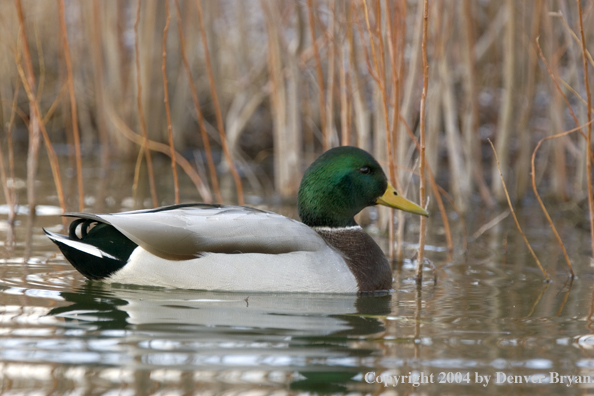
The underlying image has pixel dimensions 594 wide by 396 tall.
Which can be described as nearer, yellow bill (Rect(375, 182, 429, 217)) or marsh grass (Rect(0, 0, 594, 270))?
yellow bill (Rect(375, 182, 429, 217))

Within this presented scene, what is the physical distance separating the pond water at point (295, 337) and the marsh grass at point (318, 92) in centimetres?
63

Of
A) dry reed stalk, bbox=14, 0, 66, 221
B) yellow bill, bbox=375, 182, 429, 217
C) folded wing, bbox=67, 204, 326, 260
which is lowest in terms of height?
folded wing, bbox=67, 204, 326, 260

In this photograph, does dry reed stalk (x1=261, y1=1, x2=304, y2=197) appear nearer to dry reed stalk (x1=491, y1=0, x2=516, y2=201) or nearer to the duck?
dry reed stalk (x1=491, y1=0, x2=516, y2=201)

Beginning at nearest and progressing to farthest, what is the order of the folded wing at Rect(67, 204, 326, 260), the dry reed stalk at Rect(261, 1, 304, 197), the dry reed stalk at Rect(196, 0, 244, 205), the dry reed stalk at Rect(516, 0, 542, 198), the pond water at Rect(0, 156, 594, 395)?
the pond water at Rect(0, 156, 594, 395)
the folded wing at Rect(67, 204, 326, 260)
the dry reed stalk at Rect(196, 0, 244, 205)
the dry reed stalk at Rect(261, 1, 304, 197)
the dry reed stalk at Rect(516, 0, 542, 198)

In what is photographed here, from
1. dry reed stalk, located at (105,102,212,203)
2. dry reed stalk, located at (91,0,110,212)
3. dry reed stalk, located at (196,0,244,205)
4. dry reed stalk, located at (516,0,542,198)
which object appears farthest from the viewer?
dry reed stalk, located at (91,0,110,212)

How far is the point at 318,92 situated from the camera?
8547 millimetres

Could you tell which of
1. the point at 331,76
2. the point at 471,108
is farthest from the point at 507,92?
the point at 331,76

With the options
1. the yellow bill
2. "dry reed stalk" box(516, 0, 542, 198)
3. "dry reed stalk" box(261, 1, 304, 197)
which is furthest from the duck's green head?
"dry reed stalk" box(516, 0, 542, 198)

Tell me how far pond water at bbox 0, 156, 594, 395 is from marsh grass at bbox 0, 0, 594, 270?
63cm

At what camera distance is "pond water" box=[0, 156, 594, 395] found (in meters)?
2.87

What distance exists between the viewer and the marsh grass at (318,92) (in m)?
5.05

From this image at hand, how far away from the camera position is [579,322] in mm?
3875

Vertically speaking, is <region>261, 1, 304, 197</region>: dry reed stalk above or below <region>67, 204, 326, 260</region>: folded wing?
above

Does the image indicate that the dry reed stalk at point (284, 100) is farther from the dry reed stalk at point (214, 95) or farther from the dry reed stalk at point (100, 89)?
the dry reed stalk at point (100, 89)
